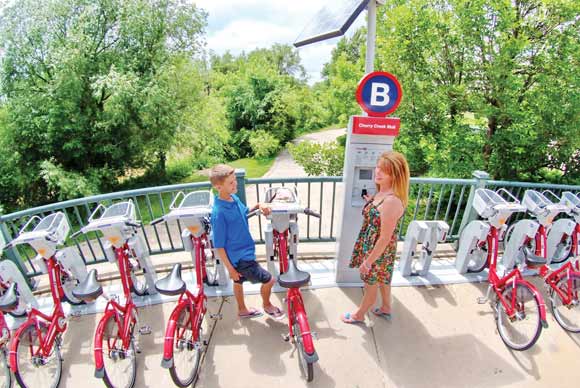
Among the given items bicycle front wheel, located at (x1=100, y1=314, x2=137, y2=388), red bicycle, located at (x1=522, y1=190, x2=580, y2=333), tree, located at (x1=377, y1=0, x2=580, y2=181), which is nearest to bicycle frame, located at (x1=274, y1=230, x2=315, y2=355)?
bicycle front wheel, located at (x1=100, y1=314, x2=137, y2=388)

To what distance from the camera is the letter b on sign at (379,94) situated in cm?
281

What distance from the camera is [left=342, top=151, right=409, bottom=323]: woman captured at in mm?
2324

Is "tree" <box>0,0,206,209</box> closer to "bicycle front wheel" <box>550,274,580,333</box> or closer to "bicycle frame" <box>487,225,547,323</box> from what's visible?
"bicycle frame" <box>487,225,547,323</box>

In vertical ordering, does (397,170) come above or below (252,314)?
above

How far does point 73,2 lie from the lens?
1082 cm

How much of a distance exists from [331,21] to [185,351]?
3.06 m

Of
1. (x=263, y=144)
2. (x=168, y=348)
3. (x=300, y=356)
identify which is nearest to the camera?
(x=168, y=348)

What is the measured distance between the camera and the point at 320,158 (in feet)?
32.5

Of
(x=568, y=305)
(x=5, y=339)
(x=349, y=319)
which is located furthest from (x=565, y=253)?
(x=5, y=339)

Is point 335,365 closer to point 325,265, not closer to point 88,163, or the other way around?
point 325,265

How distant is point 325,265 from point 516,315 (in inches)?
76.2

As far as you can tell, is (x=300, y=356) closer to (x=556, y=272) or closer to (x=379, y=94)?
(x=379, y=94)

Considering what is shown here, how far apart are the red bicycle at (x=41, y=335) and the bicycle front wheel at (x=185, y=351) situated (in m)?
0.95

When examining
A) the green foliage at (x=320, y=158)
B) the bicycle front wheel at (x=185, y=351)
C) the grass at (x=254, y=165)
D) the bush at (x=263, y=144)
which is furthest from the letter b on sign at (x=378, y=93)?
the bush at (x=263, y=144)
